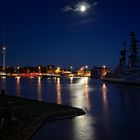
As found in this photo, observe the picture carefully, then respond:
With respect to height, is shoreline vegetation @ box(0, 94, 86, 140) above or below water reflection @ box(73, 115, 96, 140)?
above

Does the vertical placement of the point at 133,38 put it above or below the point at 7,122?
above

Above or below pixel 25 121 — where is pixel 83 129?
below

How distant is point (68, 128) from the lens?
63.6ft

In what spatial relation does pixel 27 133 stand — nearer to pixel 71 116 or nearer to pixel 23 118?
pixel 23 118

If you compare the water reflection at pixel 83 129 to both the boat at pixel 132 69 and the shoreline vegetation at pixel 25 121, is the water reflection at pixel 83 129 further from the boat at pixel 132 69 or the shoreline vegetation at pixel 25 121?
the boat at pixel 132 69

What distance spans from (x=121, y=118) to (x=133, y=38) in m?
127

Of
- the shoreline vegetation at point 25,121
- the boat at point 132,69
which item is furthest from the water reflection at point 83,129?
the boat at point 132,69

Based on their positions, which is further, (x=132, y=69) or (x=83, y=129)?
(x=132, y=69)

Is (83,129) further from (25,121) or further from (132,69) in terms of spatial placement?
(132,69)

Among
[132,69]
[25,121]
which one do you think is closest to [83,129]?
[25,121]

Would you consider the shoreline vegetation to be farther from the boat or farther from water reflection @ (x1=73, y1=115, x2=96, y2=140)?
the boat

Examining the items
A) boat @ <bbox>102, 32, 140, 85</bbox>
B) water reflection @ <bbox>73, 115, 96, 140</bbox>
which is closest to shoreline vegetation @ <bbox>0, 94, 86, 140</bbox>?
water reflection @ <bbox>73, 115, 96, 140</bbox>

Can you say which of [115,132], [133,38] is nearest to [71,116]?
[115,132]

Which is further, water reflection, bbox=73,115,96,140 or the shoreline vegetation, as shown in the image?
water reflection, bbox=73,115,96,140
